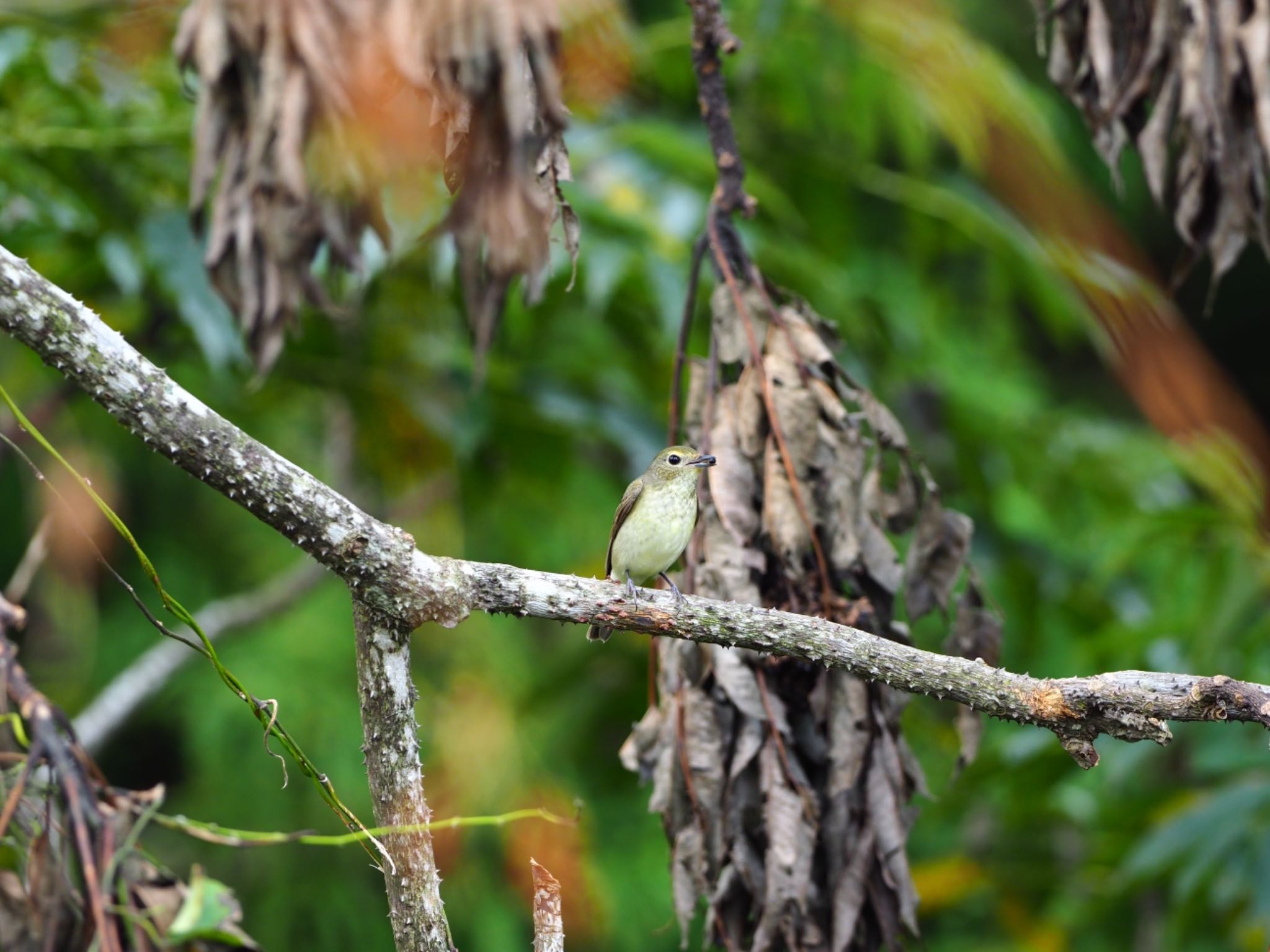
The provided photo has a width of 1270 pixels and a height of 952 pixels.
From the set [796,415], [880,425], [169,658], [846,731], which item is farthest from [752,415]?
[169,658]

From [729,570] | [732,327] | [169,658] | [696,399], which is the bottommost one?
[729,570]

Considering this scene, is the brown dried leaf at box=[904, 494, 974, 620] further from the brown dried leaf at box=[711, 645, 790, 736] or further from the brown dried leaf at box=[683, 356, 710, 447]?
the brown dried leaf at box=[683, 356, 710, 447]

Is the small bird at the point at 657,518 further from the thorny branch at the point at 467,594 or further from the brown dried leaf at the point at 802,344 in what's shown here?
the thorny branch at the point at 467,594

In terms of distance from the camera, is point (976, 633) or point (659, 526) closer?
point (976, 633)

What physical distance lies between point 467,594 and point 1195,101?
2.14 metres

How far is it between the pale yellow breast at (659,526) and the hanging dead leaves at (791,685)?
1091 mm

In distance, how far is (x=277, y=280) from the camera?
114 inches

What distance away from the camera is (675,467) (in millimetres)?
3979

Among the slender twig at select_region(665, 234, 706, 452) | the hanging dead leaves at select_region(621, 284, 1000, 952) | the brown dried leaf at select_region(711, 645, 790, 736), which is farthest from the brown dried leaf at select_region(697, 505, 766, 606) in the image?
the slender twig at select_region(665, 234, 706, 452)

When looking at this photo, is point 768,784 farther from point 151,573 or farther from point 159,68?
point 159,68

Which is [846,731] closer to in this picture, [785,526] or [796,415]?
[785,526]

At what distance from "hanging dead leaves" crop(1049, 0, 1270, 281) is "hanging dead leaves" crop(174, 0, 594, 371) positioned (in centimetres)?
147

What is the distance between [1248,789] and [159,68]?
15.7ft

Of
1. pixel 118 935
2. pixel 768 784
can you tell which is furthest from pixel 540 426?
pixel 118 935
